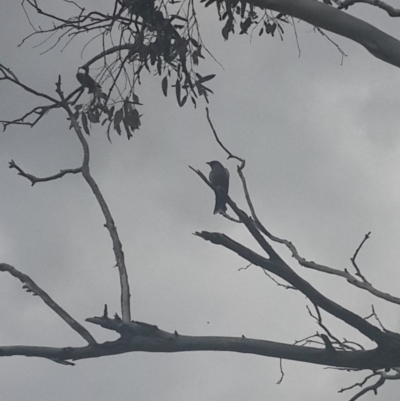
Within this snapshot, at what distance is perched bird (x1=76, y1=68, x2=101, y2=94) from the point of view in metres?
3.72

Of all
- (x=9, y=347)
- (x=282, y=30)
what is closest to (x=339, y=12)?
(x=282, y=30)

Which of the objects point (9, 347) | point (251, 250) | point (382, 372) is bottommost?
point (382, 372)

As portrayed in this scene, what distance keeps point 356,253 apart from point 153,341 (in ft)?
4.00

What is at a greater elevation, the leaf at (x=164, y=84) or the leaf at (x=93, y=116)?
the leaf at (x=93, y=116)

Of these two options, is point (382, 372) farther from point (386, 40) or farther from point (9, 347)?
point (9, 347)

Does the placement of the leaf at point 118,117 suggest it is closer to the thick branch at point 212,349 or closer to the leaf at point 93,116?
the leaf at point 93,116

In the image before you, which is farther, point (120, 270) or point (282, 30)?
point (282, 30)

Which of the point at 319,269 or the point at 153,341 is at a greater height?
the point at 319,269

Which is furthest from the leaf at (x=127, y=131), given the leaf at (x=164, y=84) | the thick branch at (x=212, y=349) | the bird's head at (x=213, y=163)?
the bird's head at (x=213, y=163)

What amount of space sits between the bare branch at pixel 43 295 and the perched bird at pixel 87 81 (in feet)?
4.37

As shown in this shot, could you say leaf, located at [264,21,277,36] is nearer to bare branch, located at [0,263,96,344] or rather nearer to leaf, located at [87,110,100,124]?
leaf, located at [87,110,100,124]

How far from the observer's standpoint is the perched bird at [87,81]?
372cm

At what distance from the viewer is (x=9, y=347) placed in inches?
106

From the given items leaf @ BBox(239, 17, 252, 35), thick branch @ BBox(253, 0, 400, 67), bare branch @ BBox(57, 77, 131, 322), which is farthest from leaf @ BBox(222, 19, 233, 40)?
bare branch @ BBox(57, 77, 131, 322)
